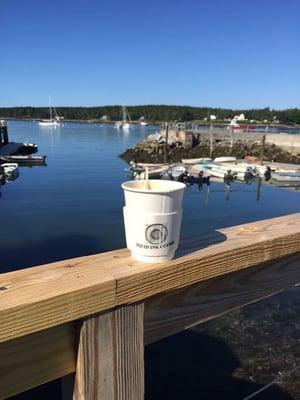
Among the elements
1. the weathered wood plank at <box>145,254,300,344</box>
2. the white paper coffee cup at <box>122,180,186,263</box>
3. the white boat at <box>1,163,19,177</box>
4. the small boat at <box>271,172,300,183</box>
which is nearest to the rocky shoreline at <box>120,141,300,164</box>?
the small boat at <box>271,172,300,183</box>

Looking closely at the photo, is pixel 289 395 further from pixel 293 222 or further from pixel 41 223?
pixel 41 223

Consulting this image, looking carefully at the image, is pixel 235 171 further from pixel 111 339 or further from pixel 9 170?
pixel 111 339

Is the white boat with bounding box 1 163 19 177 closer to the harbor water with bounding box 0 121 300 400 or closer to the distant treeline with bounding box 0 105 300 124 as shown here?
the harbor water with bounding box 0 121 300 400

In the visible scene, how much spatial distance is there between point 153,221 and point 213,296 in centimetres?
41

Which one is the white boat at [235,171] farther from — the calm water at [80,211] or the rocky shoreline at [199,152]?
the rocky shoreline at [199,152]

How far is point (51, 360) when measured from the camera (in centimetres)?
107

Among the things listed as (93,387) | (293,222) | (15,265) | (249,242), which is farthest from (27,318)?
(15,265)

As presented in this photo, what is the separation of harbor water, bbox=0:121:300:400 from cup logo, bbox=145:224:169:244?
0.92 ft

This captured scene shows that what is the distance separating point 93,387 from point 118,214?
63.1 feet

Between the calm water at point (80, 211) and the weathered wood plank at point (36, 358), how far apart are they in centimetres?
983

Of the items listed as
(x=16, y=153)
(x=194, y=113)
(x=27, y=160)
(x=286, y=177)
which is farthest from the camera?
(x=194, y=113)

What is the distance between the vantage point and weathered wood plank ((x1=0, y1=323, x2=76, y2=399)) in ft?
3.32

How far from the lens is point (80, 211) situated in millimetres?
21266

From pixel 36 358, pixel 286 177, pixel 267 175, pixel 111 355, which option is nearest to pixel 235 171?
pixel 267 175
